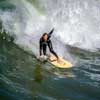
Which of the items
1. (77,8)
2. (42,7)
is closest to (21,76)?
(42,7)

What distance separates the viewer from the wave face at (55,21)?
791 inches

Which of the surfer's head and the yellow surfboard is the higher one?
the surfer's head

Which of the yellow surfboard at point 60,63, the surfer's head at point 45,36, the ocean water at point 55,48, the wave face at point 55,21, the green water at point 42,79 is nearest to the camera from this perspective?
the green water at point 42,79

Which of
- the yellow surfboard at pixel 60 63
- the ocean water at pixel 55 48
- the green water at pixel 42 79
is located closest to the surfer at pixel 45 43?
the yellow surfboard at pixel 60 63

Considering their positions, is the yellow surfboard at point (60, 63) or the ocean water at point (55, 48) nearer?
the ocean water at point (55, 48)

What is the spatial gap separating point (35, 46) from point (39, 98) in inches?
253

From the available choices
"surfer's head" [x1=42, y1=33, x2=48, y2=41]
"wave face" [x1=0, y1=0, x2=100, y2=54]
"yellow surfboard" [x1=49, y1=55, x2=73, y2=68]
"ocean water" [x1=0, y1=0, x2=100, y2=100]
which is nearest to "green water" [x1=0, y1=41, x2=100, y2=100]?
"ocean water" [x1=0, y1=0, x2=100, y2=100]

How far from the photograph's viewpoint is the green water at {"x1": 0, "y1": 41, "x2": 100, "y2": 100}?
42.4 ft

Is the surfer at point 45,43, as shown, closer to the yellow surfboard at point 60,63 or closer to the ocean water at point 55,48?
the yellow surfboard at point 60,63

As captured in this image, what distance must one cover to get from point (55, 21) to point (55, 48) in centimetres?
396

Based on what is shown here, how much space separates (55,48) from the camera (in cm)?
1912

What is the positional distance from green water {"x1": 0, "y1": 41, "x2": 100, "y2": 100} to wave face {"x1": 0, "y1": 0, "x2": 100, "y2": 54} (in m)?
1.98

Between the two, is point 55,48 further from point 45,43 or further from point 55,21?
point 55,21

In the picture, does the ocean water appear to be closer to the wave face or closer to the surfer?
the wave face
